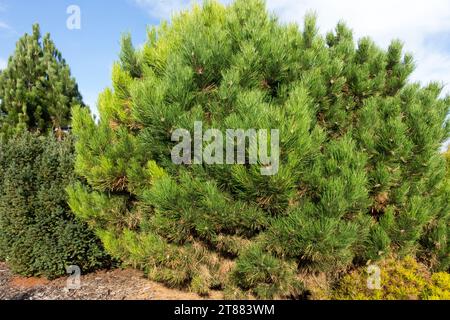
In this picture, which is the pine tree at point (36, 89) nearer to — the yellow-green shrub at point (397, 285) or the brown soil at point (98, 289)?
the brown soil at point (98, 289)

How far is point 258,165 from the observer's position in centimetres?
341

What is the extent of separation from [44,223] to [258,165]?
11.6ft

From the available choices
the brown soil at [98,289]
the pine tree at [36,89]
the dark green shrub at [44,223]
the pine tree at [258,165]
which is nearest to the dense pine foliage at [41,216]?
the dark green shrub at [44,223]

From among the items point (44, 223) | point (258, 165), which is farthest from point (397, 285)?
point (44, 223)

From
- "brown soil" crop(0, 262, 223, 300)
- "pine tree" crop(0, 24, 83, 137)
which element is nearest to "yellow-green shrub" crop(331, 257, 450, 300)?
"brown soil" crop(0, 262, 223, 300)

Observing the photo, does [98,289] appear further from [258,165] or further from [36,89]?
[36,89]

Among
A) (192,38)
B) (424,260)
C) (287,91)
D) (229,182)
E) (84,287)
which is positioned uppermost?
(192,38)

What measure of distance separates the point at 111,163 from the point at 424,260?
422cm

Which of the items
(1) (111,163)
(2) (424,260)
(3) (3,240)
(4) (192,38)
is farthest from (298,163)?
(3) (3,240)

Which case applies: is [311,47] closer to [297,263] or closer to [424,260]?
[297,263]

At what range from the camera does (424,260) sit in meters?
4.96

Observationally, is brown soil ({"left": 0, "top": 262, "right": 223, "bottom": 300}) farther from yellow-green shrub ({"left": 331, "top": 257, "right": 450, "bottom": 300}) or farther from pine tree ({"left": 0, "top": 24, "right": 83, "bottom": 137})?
pine tree ({"left": 0, "top": 24, "right": 83, "bottom": 137})

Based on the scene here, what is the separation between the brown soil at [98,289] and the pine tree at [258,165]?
0.84 ft

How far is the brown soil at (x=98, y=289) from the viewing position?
4.63 meters
